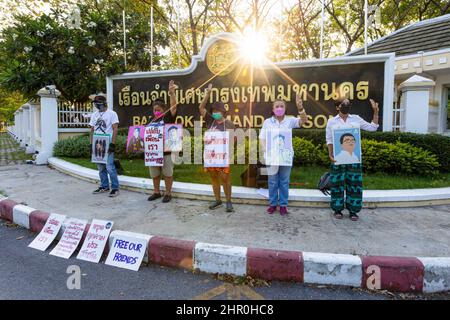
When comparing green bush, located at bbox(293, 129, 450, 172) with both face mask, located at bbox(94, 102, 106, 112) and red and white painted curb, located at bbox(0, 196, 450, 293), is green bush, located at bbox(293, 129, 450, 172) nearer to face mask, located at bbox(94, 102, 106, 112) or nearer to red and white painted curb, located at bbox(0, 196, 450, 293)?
red and white painted curb, located at bbox(0, 196, 450, 293)

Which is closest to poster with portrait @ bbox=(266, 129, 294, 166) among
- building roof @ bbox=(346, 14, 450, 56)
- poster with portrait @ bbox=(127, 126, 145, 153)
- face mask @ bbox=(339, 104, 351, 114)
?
face mask @ bbox=(339, 104, 351, 114)

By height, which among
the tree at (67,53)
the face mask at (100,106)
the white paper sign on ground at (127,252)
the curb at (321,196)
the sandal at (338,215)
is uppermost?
the tree at (67,53)

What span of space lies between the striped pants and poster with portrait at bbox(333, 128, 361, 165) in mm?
95

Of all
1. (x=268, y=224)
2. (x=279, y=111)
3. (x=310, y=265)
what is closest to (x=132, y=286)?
(x=310, y=265)

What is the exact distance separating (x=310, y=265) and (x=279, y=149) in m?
1.83

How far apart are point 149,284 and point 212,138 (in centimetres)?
234

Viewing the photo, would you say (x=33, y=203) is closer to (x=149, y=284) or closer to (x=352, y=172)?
(x=149, y=284)

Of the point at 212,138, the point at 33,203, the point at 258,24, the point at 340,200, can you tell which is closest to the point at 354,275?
the point at 340,200

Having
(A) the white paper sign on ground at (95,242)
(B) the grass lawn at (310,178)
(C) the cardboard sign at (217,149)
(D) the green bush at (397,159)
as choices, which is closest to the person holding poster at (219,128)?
(C) the cardboard sign at (217,149)

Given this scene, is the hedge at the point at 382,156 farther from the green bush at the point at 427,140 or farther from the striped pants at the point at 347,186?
the striped pants at the point at 347,186

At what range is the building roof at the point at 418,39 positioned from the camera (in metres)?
9.91

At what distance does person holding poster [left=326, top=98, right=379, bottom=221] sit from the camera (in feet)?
13.5

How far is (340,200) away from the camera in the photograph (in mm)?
4254
